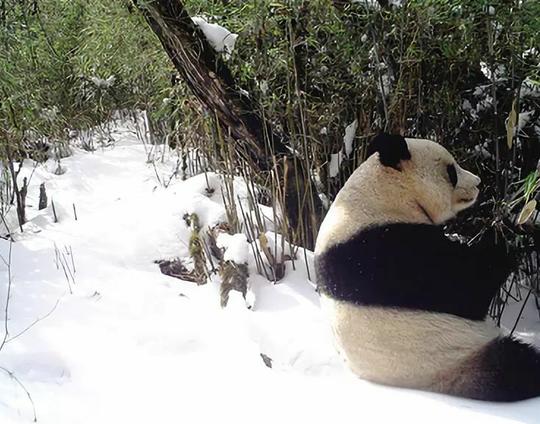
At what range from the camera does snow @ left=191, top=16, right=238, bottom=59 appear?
93.7 inches

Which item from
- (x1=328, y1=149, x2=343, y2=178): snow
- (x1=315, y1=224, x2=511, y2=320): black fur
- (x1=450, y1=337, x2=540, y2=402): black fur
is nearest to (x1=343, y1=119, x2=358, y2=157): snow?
(x1=328, y1=149, x2=343, y2=178): snow

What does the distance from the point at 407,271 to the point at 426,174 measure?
0.33 meters

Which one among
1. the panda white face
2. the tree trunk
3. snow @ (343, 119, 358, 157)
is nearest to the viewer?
the panda white face

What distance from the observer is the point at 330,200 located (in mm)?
2713

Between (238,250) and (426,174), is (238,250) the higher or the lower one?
the lower one

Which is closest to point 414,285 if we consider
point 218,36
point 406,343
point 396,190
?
point 406,343

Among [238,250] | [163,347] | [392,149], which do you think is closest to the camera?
A: [392,149]

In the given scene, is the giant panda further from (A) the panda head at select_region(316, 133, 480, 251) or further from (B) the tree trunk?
(B) the tree trunk

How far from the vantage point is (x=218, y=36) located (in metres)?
2.40

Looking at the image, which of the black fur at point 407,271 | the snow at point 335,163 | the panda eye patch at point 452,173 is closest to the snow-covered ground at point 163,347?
the black fur at point 407,271

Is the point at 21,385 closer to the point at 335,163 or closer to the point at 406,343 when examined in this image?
the point at 406,343

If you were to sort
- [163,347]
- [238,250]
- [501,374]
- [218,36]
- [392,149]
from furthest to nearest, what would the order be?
[238,250]
[218,36]
[163,347]
[392,149]
[501,374]

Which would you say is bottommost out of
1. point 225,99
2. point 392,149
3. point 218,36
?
point 392,149

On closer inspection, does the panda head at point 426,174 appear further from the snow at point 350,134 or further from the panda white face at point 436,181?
the snow at point 350,134
